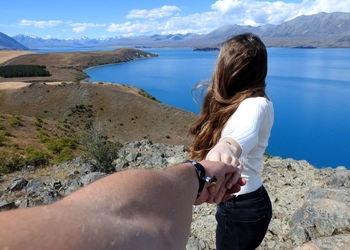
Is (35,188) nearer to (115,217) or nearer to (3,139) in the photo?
(115,217)

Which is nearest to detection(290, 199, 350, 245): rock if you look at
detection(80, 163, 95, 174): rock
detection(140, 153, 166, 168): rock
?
detection(140, 153, 166, 168): rock

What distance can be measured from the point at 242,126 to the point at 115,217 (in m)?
0.95

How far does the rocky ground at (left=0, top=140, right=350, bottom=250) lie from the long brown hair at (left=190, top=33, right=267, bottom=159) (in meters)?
2.34

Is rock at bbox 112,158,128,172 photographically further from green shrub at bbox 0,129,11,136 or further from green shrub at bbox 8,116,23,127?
green shrub at bbox 8,116,23,127

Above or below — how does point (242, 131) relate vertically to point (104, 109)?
above

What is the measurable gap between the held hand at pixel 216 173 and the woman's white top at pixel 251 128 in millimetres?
200

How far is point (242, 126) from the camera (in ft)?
4.99

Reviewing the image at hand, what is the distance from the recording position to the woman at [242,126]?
5.03ft

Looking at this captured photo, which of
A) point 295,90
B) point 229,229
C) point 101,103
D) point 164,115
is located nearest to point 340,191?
point 229,229

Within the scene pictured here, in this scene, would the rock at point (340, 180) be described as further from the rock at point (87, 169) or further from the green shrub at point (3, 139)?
the green shrub at point (3, 139)

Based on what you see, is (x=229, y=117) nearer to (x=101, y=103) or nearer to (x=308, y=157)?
(x=308, y=157)

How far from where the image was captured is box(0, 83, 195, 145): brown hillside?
2914 cm

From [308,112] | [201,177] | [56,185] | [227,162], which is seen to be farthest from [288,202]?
[308,112]

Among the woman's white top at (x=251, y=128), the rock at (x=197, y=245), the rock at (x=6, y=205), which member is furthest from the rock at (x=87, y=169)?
the woman's white top at (x=251, y=128)
